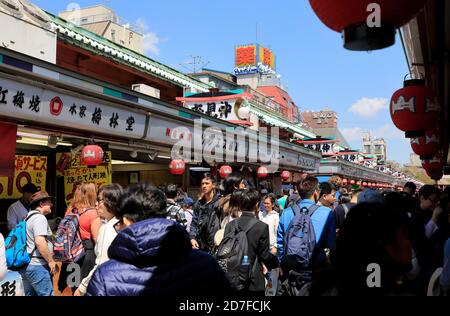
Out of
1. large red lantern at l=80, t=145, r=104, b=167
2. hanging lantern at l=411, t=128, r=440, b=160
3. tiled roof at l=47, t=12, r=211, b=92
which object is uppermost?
tiled roof at l=47, t=12, r=211, b=92

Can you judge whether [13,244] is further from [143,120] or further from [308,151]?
[308,151]

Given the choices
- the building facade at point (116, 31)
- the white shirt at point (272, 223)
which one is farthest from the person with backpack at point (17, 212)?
the building facade at point (116, 31)

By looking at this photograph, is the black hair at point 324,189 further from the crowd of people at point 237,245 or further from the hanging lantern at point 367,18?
the hanging lantern at point 367,18

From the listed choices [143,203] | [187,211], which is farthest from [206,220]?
[143,203]

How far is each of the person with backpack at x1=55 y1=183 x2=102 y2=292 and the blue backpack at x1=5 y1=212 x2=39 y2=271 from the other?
0.46 metres

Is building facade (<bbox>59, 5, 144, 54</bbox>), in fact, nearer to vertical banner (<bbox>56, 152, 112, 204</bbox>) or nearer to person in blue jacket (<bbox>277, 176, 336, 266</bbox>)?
vertical banner (<bbox>56, 152, 112, 204</bbox>)

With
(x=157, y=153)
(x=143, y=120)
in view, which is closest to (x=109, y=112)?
(x=143, y=120)

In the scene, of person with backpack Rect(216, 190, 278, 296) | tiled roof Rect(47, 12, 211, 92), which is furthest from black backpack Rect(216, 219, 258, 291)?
tiled roof Rect(47, 12, 211, 92)

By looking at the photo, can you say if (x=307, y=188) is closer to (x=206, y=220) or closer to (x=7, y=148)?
(x=206, y=220)

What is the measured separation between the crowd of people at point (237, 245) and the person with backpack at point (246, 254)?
1 centimetres

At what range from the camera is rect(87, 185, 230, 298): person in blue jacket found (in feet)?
7.47

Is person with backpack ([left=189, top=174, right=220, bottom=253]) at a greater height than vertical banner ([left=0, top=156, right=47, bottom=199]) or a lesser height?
lesser

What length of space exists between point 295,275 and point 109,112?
5.48 meters

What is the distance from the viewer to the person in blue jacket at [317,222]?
4.98 metres
